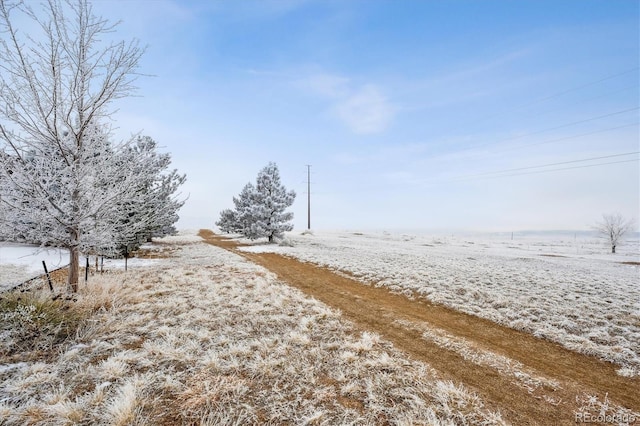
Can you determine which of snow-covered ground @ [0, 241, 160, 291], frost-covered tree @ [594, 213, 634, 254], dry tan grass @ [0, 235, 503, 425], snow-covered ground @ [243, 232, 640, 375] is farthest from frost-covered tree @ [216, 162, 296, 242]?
frost-covered tree @ [594, 213, 634, 254]

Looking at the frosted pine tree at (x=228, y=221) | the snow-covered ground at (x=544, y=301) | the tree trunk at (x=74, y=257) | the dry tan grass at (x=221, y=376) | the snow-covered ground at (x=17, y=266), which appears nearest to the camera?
the dry tan grass at (x=221, y=376)

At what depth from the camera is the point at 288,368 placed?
4.89m

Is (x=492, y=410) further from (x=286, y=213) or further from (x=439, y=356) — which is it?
(x=286, y=213)

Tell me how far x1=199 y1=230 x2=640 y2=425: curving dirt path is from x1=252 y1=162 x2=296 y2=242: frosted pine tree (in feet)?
61.3

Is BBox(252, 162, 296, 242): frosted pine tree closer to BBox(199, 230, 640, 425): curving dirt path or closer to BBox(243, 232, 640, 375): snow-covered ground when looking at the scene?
BBox(243, 232, 640, 375): snow-covered ground

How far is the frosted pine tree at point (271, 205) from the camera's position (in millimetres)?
27969

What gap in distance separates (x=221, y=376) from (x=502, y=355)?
5374mm

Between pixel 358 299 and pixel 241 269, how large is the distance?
6.85 meters

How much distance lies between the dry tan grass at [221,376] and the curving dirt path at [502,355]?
1.55 feet

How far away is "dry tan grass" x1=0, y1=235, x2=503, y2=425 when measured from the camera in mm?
3713

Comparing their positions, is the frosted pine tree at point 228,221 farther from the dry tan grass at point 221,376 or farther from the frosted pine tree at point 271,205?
the dry tan grass at point 221,376

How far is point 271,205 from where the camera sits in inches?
1105

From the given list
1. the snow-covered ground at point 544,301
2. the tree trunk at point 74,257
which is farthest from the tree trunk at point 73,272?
the snow-covered ground at point 544,301

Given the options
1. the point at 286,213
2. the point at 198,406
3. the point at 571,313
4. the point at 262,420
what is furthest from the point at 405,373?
the point at 286,213
